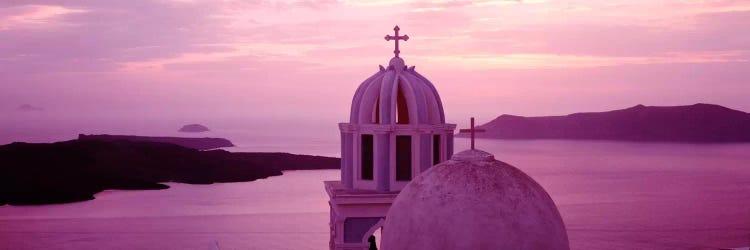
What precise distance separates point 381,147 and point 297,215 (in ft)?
171

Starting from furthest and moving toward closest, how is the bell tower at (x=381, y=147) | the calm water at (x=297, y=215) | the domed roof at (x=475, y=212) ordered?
1. the calm water at (x=297, y=215)
2. the bell tower at (x=381, y=147)
3. the domed roof at (x=475, y=212)

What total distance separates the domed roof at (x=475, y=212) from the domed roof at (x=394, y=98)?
6606mm

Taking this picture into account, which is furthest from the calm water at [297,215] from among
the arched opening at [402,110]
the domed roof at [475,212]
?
the domed roof at [475,212]

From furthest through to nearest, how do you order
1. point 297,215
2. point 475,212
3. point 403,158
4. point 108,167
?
point 108,167, point 297,215, point 403,158, point 475,212

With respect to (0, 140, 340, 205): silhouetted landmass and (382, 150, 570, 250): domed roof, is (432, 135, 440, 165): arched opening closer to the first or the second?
(382, 150, 570, 250): domed roof

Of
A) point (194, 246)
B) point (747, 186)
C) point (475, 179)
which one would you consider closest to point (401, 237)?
point (475, 179)

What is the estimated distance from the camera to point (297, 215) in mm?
69500

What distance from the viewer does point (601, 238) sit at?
58.7 meters

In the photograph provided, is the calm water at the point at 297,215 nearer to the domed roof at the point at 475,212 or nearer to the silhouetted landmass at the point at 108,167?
the silhouetted landmass at the point at 108,167

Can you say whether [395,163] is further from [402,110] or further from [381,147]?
[402,110]

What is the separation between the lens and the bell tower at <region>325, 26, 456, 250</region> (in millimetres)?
17875

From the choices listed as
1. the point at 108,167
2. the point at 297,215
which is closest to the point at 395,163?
the point at 297,215

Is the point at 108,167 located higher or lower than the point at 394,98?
lower

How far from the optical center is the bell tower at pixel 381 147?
1788 cm
